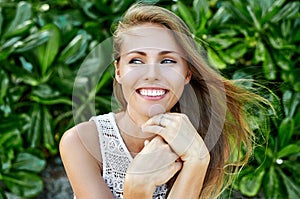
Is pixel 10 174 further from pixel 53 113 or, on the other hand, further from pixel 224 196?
pixel 224 196

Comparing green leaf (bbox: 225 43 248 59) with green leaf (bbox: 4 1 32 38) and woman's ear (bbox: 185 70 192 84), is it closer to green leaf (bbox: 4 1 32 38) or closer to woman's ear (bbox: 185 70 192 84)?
green leaf (bbox: 4 1 32 38)

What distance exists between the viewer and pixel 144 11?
6.17ft

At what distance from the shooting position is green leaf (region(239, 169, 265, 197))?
3.23m

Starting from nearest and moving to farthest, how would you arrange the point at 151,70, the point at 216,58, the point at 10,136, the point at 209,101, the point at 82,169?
the point at 151,70, the point at 82,169, the point at 209,101, the point at 216,58, the point at 10,136

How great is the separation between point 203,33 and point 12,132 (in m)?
0.97

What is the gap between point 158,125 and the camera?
182 centimetres

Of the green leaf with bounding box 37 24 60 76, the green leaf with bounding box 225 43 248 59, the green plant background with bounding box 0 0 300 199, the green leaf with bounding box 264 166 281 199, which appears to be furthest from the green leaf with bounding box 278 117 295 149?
the green leaf with bounding box 37 24 60 76

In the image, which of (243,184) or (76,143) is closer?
(76,143)

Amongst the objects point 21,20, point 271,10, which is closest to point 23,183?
point 21,20

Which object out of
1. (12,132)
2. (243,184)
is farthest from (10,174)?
(243,184)

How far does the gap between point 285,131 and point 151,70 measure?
62.6 inches

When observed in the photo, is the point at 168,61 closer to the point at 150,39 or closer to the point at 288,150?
the point at 150,39

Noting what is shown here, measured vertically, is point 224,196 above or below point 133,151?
below

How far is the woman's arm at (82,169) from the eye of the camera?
74.0 inches
